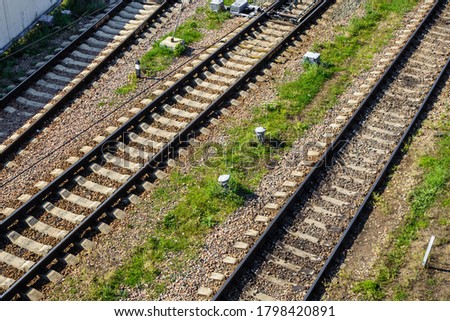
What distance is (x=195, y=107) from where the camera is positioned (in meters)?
17.5

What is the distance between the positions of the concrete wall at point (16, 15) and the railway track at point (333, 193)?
11192 mm

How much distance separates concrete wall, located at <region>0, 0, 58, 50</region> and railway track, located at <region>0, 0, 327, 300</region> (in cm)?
609

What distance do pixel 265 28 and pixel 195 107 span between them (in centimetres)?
567

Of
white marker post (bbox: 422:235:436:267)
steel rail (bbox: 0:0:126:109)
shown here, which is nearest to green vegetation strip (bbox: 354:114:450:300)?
white marker post (bbox: 422:235:436:267)

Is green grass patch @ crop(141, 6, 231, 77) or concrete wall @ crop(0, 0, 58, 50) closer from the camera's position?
green grass patch @ crop(141, 6, 231, 77)

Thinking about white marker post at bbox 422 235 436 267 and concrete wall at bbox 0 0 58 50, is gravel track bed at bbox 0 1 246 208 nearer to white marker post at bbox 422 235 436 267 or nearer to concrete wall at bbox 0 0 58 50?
concrete wall at bbox 0 0 58 50

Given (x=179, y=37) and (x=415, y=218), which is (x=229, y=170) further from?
(x=179, y=37)

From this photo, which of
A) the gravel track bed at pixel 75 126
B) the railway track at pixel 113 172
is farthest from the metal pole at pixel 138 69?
the railway track at pixel 113 172

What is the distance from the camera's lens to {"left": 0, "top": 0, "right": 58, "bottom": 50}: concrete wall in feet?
67.1

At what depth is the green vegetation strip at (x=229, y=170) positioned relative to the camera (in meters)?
12.9

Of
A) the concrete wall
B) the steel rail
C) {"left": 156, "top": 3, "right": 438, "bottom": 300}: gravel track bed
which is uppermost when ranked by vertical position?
the concrete wall

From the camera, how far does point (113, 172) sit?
1525cm
